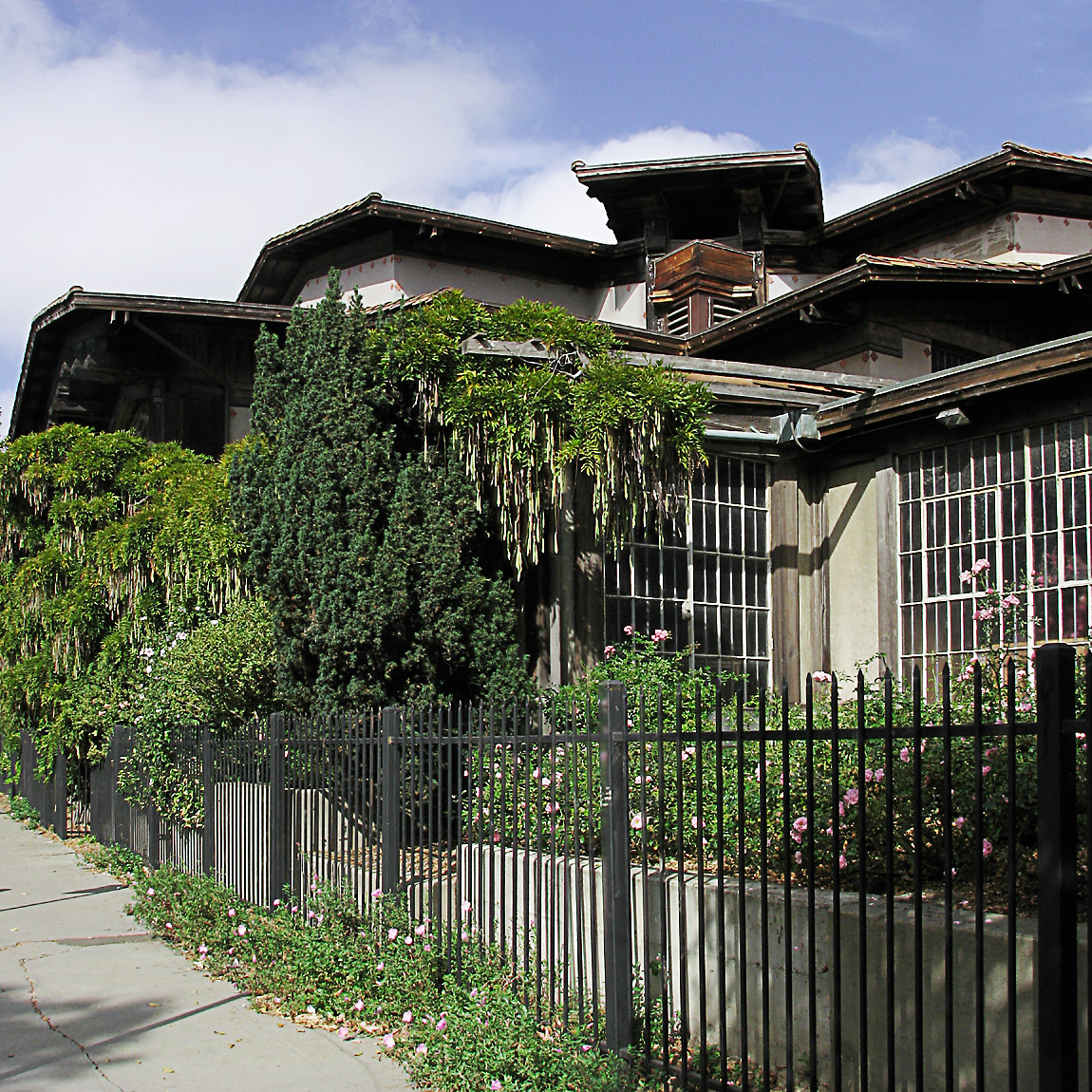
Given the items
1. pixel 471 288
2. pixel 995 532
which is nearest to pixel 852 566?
pixel 995 532

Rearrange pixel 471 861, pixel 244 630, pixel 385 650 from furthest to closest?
1. pixel 244 630
2. pixel 385 650
3. pixel 471 861

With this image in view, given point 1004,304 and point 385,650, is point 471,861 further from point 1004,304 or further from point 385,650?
point 1004,304

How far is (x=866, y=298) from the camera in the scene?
13.2m

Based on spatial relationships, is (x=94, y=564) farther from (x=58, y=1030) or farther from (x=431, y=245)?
(x=431, y=245)

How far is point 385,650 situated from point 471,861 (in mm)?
3189

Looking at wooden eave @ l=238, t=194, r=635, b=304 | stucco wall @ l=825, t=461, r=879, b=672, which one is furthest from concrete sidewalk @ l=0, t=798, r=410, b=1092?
wooden eave @ l=238, t=194, r=635, b=304

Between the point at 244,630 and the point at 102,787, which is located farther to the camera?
the point at 102,787

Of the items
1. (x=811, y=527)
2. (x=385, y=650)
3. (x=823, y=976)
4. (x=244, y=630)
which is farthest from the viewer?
(x=811, y=527)

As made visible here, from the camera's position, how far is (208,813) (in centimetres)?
930

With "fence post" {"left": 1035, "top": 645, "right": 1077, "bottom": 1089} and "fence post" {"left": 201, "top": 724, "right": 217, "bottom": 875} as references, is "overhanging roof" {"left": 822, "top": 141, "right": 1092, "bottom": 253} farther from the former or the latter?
"fence post" {"left": 1035, "top": 645, "right": 1077, "bottom": 1089}

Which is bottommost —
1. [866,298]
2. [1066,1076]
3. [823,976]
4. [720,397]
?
[823,976]

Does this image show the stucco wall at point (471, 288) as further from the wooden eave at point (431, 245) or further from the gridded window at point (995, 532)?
the gridded window at point (995, 532)

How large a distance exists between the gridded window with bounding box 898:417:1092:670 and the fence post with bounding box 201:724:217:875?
637cm

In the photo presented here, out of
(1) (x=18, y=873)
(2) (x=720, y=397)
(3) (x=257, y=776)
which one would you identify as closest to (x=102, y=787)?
(1) (x=18, y=873)
